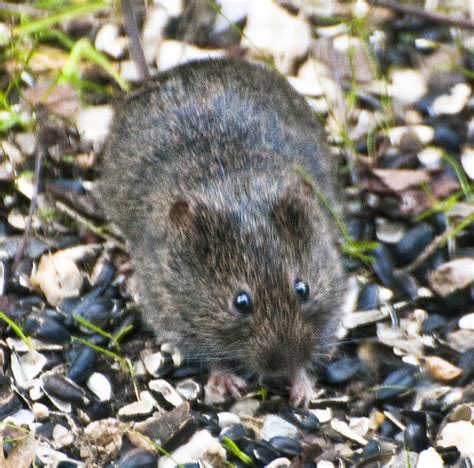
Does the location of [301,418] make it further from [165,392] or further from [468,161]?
[468,161]

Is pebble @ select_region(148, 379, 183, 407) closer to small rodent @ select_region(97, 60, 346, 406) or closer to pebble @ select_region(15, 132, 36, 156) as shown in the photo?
small rodent @ select_region(97, 60, 346, 406)

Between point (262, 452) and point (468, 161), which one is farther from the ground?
point (468, 161)

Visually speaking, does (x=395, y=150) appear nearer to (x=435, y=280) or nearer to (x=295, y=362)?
(x=435, y=280)

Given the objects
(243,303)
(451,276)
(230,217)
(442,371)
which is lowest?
(442,371)

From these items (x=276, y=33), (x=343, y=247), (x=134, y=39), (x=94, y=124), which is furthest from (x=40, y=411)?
(x=276, y=33)

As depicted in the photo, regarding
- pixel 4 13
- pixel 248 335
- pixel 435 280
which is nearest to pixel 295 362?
pixel 248 335

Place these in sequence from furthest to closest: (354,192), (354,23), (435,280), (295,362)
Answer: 1. (354,23)
2. (354,192)
3. (435,280)
4. (295,362)
